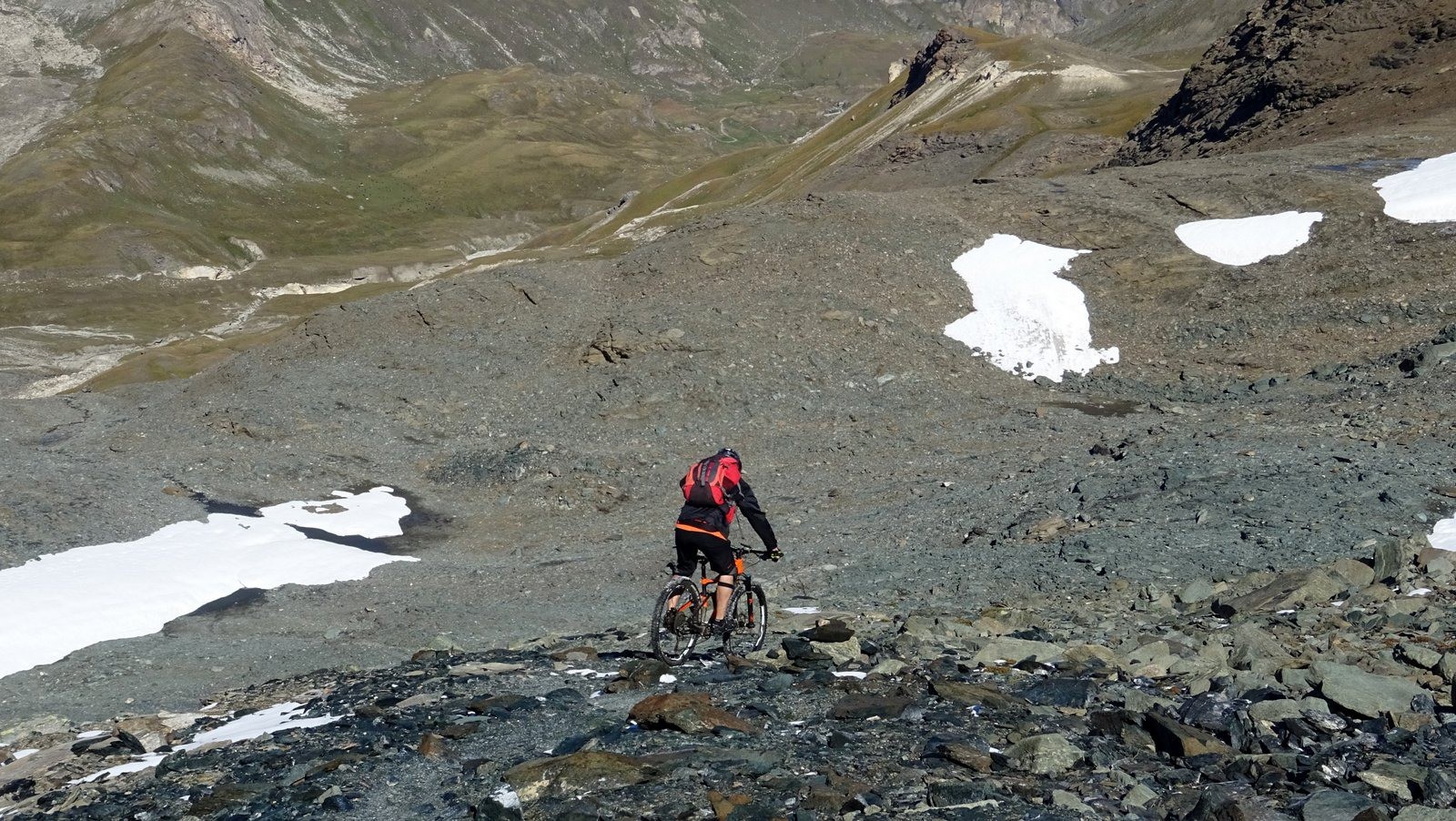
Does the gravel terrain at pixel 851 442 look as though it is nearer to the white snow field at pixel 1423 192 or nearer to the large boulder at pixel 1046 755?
the large boulder at pixel 1046 755

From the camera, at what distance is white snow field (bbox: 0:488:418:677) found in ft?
58.0

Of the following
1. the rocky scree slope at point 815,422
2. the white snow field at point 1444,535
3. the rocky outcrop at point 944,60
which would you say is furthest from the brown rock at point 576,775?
the rocky outcrop at point 944,60

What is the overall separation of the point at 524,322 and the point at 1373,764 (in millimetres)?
30153

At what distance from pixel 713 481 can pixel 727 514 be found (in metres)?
0.53

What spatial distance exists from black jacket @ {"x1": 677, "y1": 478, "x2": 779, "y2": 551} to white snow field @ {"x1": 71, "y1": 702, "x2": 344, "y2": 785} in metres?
4.26

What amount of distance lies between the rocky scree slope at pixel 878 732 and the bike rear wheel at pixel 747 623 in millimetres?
332

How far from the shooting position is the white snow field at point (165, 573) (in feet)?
58.0

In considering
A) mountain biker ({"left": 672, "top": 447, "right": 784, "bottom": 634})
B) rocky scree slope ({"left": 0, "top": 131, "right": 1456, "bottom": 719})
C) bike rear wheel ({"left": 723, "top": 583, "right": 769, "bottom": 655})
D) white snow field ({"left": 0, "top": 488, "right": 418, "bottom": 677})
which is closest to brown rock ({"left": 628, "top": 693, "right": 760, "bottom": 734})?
mountain biker ({"left": 672, "top": 447, "right": 784, "bottom": 634})

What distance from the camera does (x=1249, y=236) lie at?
37.7 m

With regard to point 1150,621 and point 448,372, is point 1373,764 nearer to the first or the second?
point 1150,621

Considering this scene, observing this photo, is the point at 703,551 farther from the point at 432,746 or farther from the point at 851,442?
the point at 851,442

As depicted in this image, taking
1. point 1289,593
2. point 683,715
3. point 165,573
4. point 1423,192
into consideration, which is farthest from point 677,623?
point 1423,192

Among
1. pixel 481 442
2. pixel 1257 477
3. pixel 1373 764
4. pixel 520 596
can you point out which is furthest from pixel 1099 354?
pixel 1373 764

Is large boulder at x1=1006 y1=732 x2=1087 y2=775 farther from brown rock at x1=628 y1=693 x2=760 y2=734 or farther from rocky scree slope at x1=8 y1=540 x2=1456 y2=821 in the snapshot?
brown rock at x1=628 y1=693 x2=760 y2=734
